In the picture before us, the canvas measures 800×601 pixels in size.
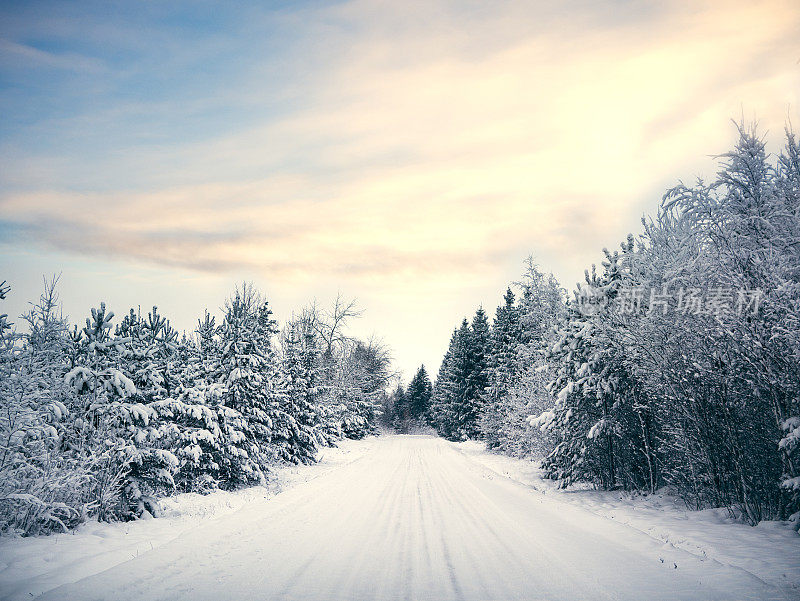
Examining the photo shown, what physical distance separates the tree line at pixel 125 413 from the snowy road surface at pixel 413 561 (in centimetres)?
243

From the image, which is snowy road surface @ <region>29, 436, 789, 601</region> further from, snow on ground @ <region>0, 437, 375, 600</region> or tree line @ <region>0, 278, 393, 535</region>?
tree line @ <region>0, 278, 393, 535</region>

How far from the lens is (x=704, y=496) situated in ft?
35.8

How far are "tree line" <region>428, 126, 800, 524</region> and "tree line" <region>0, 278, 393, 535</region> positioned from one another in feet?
36.0

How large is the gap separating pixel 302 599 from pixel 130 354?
26.9ft

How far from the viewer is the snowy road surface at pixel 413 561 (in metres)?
5.32

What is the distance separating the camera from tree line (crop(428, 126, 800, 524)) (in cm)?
830

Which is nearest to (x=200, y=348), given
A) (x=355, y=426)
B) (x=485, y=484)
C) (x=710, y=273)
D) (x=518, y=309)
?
(x=485, y=484)

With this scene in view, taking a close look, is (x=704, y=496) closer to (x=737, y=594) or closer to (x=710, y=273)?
(x=710, y=273)

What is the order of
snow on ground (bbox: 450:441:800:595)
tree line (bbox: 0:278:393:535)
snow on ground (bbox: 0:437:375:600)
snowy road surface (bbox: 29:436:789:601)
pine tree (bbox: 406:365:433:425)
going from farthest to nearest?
1. pine tree (bbox: 406:365:433:425)
2. tree line (bbox: 0:278:393:535)
3. snow on ground (bbox: 450:441:800:595)
4. snow on ground (bbox: 0:437:375:600)
5. snowy road surface (bbox: 29:436:789:601)

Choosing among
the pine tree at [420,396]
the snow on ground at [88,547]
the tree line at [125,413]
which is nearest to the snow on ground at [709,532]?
the snow on ground at [88,547]

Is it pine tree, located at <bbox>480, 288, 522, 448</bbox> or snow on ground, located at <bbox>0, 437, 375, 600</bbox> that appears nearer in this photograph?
snow on ground, located at <bbox>0, 437, 375, 600</bbox>

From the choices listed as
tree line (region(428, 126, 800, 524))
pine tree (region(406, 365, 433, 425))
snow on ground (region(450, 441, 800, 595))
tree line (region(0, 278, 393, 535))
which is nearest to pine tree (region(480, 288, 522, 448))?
tree line (region(428, 126, 800, 524))

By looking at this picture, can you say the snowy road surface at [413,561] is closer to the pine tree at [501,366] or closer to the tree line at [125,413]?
the tree line at [125,413]

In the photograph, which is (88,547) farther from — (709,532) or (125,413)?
(709,532)
